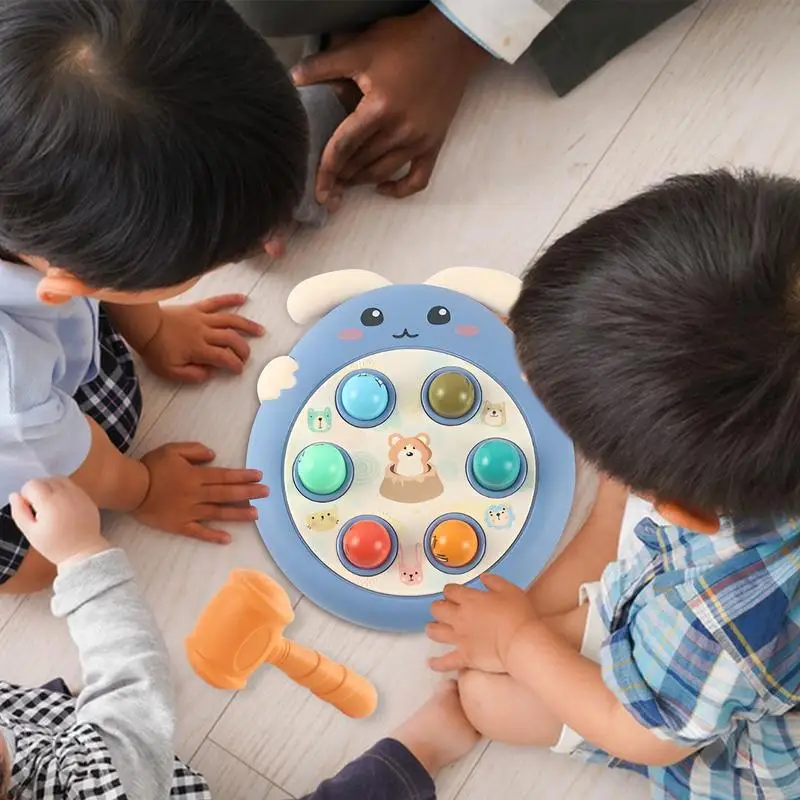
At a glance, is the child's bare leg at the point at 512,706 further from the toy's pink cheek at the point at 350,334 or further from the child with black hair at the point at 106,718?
the toy's pink cheek at the point at 350,334

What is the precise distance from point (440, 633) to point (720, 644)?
29 cm

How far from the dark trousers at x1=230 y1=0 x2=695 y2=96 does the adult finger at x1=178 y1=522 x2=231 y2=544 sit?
1.47 ft

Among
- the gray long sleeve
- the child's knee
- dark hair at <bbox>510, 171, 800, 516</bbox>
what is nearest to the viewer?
dark hair at <bbox>510, 171, 800, 516</bbox>

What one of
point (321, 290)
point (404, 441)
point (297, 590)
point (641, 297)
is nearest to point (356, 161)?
point (321, 290)

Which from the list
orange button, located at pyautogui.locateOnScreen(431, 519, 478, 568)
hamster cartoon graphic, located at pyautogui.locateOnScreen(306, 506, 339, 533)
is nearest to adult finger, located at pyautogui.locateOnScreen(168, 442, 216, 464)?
hamster cartoon graphic, located at pyautogui.locateOnScreen(306, 506, 339, 533)

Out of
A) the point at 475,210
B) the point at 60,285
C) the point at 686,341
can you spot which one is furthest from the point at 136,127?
the point at 475,210

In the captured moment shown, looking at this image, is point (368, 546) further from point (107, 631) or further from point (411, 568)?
point (107, 631)

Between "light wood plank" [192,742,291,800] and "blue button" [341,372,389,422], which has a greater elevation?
"blue button" [341,372,389,422]

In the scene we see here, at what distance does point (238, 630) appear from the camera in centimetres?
71

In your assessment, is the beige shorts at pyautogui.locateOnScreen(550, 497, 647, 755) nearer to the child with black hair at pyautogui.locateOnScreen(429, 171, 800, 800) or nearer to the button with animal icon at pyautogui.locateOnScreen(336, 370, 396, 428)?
the child with black hair at pyautogui.locateOnScreen(429, 171, 800, 800)

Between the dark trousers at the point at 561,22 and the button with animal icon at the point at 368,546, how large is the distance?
45cm

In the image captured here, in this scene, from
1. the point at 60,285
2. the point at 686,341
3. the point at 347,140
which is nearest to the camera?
the point at 686,341

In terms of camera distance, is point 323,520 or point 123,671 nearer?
point 123,671

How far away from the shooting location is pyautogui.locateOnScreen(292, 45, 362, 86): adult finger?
0.83 metres
